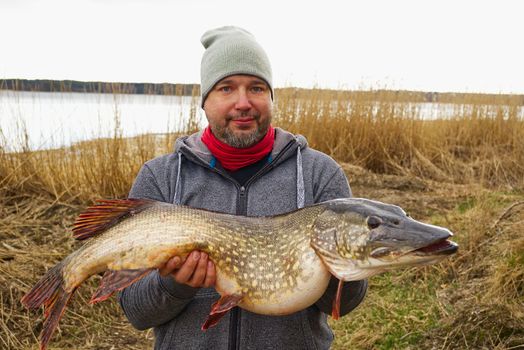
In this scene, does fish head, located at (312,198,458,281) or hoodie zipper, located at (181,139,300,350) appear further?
hoodie zipper, located at (181,139,300,350)

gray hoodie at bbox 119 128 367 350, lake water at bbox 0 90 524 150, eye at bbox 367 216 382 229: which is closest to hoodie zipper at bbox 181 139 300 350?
gray hoodie at bbox 119 128 367 350

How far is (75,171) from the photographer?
17.3ft

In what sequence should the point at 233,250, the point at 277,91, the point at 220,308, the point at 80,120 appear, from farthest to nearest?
the point at 277,91, the point at 80,120, the point at 233,250, the point at 220,308

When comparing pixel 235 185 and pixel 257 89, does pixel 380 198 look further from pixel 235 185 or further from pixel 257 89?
pixel 235 185

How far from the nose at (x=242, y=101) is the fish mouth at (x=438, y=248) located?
97cm

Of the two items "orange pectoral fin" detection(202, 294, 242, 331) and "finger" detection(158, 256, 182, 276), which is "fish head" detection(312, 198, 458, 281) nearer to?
"orange pectoral fin" detection(202, 294, 242, 331)

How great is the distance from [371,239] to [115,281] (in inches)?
34.8

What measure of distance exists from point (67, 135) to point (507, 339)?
16.7 ft

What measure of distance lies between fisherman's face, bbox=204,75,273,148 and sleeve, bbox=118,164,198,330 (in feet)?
1.18

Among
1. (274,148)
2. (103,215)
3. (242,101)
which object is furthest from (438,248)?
(103,215)

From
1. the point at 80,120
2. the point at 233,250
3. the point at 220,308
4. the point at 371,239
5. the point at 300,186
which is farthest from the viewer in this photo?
the point at 80,120

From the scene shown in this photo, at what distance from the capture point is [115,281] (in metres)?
1.87

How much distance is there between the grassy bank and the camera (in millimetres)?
3252

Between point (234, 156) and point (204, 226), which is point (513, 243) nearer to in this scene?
point (234, 156)
